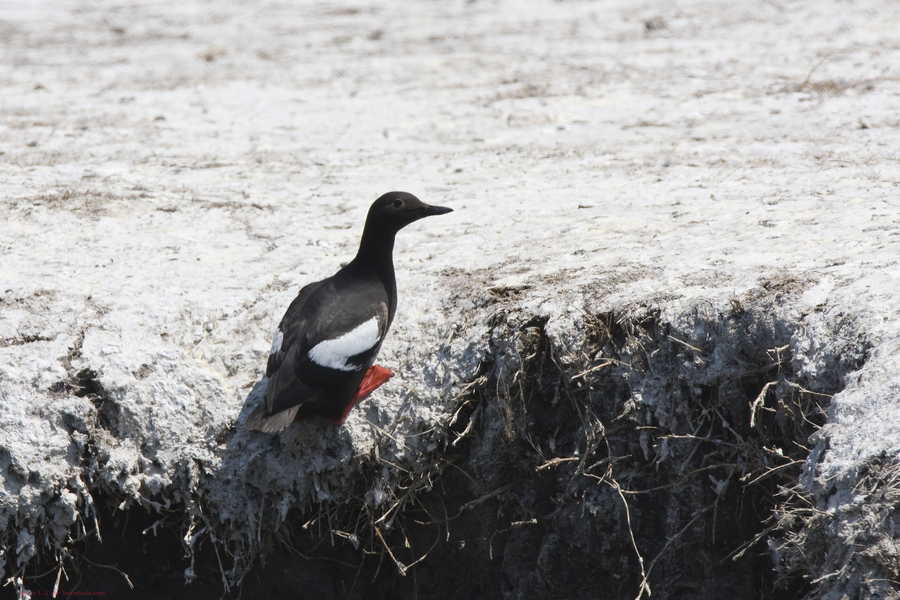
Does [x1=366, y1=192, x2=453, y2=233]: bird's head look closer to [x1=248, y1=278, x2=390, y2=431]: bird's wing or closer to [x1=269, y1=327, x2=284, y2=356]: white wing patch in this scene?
[x1=248, y1=278, x2=390, y2=431]: bird's wing

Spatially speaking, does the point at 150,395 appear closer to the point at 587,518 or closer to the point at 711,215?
the point at 587,518

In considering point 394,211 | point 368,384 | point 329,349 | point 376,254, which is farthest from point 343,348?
point 394,211

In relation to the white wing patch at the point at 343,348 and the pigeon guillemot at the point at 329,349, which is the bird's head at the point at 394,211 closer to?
the pigeon guillemot at the point at 329,349

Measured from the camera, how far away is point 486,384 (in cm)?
439

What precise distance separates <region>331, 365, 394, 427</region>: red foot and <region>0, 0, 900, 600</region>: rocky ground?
7 cm

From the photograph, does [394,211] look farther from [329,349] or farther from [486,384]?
[486,384]

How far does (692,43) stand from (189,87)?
6.38m

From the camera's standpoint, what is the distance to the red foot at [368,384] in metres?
4.37

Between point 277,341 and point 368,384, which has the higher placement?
point 277,341

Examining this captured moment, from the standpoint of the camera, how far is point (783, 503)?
3518 millimetres

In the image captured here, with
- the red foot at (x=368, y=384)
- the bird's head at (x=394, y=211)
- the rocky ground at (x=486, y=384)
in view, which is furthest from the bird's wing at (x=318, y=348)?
the bird's head at (x=394, y=211)

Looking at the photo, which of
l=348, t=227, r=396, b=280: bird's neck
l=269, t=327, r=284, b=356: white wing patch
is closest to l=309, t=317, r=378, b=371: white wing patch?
l=269, t=327, r=284, b=356: white wing patch

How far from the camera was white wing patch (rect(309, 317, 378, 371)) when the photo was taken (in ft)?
13.5

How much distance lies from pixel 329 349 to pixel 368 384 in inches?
17.1
